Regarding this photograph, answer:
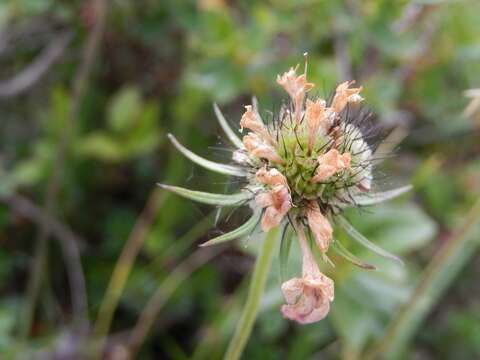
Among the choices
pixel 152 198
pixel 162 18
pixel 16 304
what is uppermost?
pixel 162 18

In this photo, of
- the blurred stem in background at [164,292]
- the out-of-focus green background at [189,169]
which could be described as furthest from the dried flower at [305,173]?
the blurred stem in background at [164,292]

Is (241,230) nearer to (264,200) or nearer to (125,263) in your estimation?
(264,200)

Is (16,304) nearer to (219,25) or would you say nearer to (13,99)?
(13,99)

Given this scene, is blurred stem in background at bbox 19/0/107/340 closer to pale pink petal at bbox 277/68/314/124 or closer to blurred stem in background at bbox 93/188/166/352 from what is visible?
blurred stem in background at bbox 93/188/166/352

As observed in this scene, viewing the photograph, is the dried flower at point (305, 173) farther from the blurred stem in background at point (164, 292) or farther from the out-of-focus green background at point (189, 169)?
the blurred stem in background at point (164, 292)

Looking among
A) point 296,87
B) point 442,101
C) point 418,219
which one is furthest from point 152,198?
point 296,87

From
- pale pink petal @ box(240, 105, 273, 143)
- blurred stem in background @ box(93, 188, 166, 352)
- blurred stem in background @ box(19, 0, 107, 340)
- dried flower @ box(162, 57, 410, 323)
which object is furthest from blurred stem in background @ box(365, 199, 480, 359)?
blurred stem in background @ box(19, 0, 107, 340)

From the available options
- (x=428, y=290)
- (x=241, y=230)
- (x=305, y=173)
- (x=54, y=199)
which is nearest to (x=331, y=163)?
(x=305, y=173)
